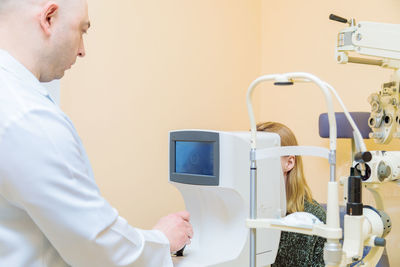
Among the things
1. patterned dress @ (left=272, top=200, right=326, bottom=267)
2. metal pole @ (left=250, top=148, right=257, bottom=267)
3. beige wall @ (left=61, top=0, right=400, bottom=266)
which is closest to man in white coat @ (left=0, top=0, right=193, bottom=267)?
metal pole @ (left=250, top=148, right=257, bottom=267)

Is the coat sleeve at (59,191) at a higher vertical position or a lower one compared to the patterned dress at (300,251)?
higher

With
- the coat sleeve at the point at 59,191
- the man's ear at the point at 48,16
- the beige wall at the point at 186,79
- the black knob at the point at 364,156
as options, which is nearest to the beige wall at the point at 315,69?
the beige wall at the point at 186,79

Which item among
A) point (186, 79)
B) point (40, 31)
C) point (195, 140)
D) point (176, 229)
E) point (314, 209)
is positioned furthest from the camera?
point (186, 79)

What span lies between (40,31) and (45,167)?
0.31m

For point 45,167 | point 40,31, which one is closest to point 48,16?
point 40,31

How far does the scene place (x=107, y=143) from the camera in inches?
95.1

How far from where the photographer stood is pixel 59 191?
36.3 inches

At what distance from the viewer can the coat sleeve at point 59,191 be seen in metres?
0.89

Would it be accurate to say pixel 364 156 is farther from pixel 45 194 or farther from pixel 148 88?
pixel 148 88

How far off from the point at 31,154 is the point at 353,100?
2394 millimetres

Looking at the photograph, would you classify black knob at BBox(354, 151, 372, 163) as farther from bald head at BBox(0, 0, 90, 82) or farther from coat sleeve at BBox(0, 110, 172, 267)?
bald head at BBox(0, 0, 90, 82)

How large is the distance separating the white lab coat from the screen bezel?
42cm

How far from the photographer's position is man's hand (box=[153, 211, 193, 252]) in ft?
3.99

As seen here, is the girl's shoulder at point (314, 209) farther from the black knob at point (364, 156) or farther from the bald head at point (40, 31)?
the bald head at point (40, 31)
